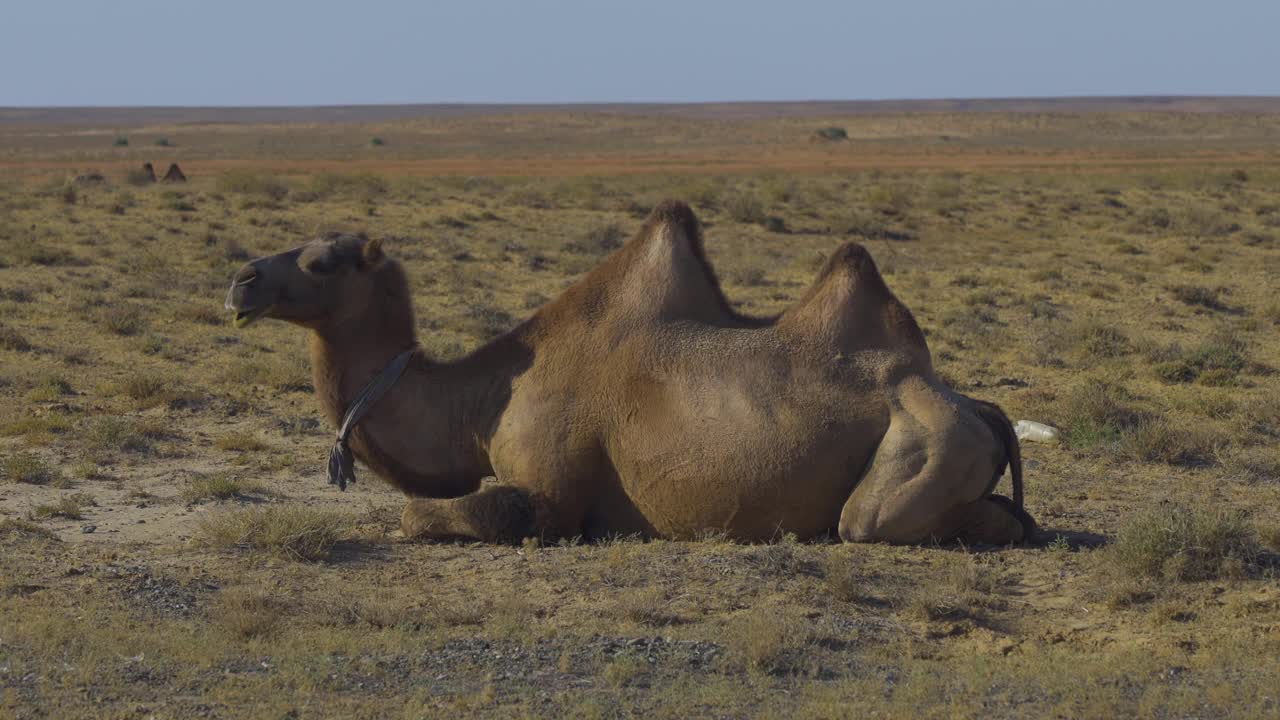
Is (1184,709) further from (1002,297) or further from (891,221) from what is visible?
(891,221)

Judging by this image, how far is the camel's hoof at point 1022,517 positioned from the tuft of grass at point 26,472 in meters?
6.22

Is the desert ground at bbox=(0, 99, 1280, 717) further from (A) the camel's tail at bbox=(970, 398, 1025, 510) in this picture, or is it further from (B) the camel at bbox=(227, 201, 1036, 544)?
(A) the camel's tail at bbox=(970, 398, 1025, 510)

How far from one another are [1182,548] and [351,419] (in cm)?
435

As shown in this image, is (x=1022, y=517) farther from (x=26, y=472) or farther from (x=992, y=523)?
(x=26, y=472)

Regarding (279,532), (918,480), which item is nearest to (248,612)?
(279,532)

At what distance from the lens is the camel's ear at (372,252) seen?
331 inches

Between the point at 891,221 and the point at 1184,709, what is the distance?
26617mm

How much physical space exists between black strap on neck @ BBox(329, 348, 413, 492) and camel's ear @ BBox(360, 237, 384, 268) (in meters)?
0.61

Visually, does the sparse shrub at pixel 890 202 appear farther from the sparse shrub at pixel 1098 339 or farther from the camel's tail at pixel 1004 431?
the camel's tail at pixel 1004 431

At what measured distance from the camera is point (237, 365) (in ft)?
46.8

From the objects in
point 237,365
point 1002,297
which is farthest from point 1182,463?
point 1002,297

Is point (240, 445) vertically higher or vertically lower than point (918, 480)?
lower

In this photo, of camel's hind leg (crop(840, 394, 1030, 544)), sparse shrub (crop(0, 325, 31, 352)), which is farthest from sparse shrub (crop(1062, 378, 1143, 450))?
sparse shrub (crop(0, 325, 31, 352))

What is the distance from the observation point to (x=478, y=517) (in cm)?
804
